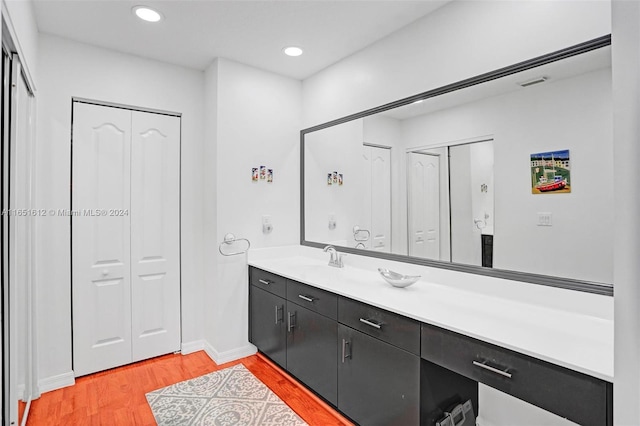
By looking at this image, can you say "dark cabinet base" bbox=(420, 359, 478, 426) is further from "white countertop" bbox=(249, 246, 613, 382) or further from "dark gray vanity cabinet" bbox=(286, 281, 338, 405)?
"dark gray vanity cabinet" bbox=(286, 281, 338, 405)

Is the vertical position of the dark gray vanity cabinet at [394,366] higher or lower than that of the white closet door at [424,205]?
lower

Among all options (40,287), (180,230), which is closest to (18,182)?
(40,287)

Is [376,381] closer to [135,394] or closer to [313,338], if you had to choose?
[313,338]

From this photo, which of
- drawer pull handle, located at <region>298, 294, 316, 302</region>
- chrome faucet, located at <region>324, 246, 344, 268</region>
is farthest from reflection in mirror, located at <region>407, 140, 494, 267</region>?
drawer pull handle, located at <region>298, 294, 316, 302</region>

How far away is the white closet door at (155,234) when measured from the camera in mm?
2973

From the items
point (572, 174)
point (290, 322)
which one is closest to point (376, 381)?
point (290, 322)

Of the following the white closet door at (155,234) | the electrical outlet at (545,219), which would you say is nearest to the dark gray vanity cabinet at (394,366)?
the electrical outlet at (545,219)

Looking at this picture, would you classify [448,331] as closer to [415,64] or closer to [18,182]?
[415,64]

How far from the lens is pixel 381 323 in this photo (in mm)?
1830

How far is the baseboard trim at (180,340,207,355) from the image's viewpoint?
10.4 feet

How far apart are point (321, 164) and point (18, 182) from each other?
7.10ft

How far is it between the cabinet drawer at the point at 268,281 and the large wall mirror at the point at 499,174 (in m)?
0.63

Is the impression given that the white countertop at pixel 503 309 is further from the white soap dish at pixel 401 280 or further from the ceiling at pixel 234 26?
the ceiling at pixel 234 26

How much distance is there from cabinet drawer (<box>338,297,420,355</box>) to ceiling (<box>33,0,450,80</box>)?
1.84m
